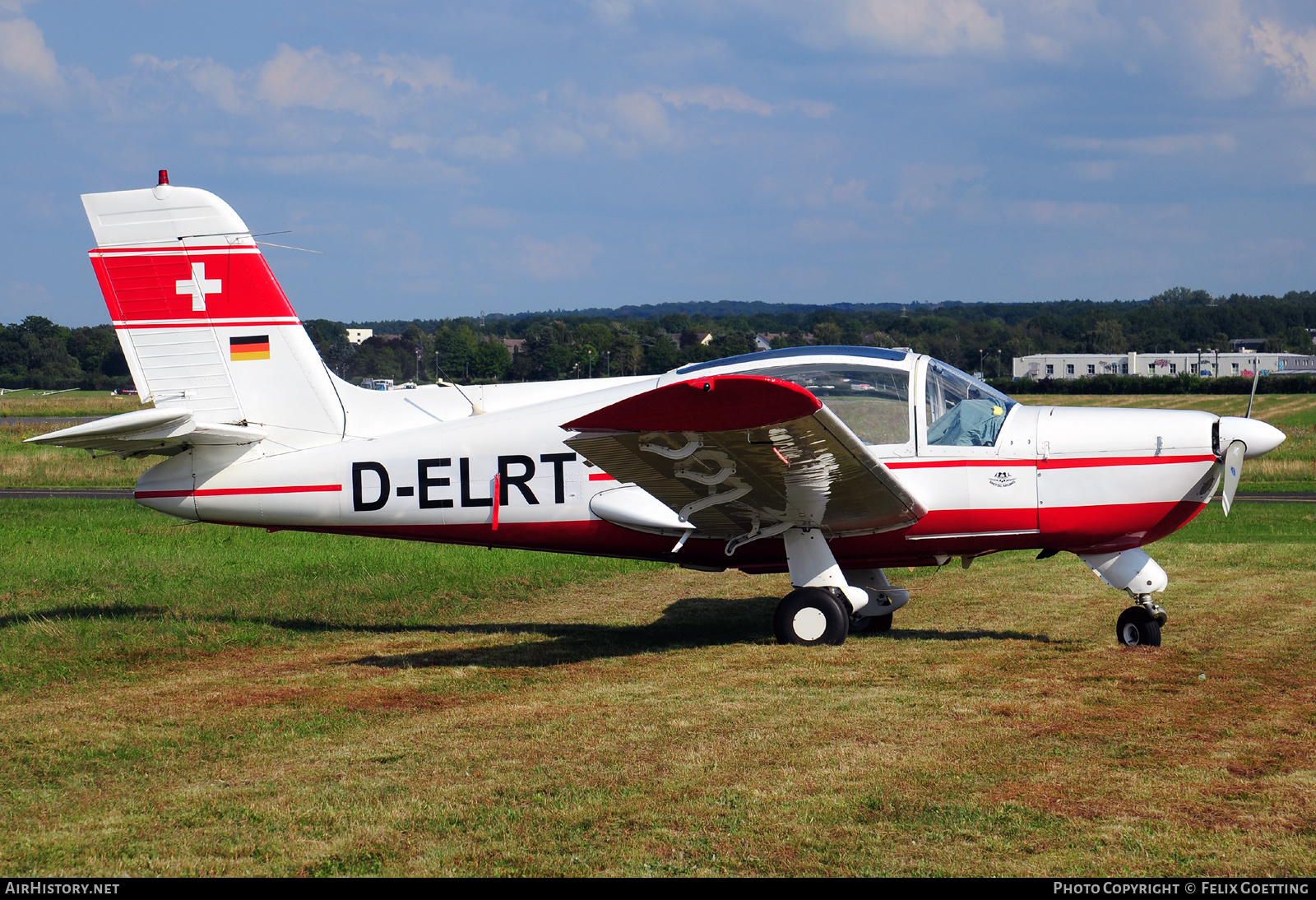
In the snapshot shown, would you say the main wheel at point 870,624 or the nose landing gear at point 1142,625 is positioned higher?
the nose landing gear at point 1142,625

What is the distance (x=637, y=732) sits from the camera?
20.2 ft

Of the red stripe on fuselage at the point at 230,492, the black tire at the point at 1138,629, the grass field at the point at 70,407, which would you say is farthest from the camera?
the grass field at the point at 70,407

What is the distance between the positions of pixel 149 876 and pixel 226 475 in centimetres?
596

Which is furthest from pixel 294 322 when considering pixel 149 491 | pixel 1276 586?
pixel 1276 586

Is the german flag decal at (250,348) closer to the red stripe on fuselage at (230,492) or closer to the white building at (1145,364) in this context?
the red stripe on fuselage at (230,492)

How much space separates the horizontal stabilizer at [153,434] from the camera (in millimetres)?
8664

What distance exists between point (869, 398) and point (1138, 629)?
269 cm

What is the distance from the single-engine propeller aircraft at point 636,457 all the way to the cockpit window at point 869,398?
16 millimetres

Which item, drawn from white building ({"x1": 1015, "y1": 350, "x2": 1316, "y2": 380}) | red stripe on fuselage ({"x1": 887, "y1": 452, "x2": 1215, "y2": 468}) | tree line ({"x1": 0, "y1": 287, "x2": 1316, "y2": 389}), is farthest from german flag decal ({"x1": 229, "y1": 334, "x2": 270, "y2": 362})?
white building ({"x1": 1015, "y1": 350, "x2": 1316, "y2": 380})

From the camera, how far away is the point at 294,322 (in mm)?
10070

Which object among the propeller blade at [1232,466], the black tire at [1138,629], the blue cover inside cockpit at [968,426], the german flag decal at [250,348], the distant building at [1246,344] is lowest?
the black tire at [1138,629]

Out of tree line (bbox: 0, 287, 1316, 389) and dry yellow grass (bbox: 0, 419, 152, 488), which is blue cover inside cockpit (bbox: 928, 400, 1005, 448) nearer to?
dry yellow grass (bbox: 0, 419, 152, 488)

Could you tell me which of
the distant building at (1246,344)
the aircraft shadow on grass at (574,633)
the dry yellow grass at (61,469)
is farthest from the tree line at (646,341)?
the aircraft shadow on grass at (574,633)

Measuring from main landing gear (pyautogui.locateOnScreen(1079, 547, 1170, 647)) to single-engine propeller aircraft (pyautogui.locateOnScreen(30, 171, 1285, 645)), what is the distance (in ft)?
0.06
